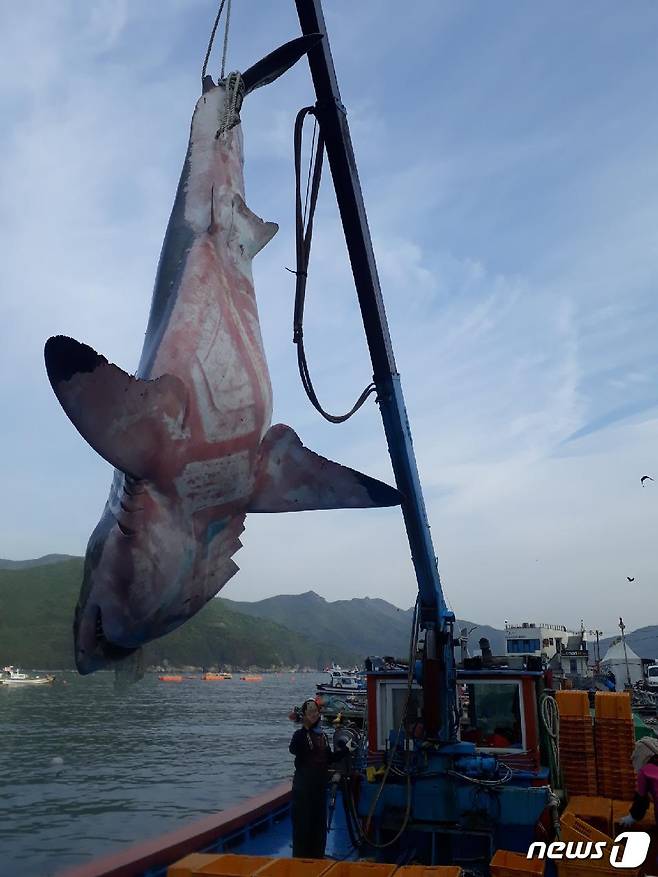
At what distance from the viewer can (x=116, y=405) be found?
93.4 inches

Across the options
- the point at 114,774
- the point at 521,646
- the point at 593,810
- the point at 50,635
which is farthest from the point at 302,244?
the point at 50,635

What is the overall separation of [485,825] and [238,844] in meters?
3.54

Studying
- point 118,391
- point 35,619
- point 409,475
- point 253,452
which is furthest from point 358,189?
point 35,619

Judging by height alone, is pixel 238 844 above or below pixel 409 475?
below

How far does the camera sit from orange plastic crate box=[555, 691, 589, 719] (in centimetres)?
975

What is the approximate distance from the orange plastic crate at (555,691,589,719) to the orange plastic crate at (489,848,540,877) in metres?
4.13

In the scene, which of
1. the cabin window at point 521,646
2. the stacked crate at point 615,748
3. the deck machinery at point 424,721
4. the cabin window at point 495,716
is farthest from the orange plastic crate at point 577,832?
the cabin window at point 521,646

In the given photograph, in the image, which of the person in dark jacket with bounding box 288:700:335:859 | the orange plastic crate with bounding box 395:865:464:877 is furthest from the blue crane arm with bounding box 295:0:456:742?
the orange plastic crate with bounding box 395:865:464:877

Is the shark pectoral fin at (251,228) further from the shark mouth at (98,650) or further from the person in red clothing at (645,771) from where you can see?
the person in red clothing at (645,771)

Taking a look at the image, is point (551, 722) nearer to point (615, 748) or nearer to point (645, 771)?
point (615, 748)

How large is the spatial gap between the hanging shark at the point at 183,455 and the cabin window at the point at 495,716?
5.99m

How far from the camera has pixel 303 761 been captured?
6422mm

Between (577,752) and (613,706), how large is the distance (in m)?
0.82

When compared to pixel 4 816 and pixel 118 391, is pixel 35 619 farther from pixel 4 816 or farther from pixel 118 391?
pixel 118 391
